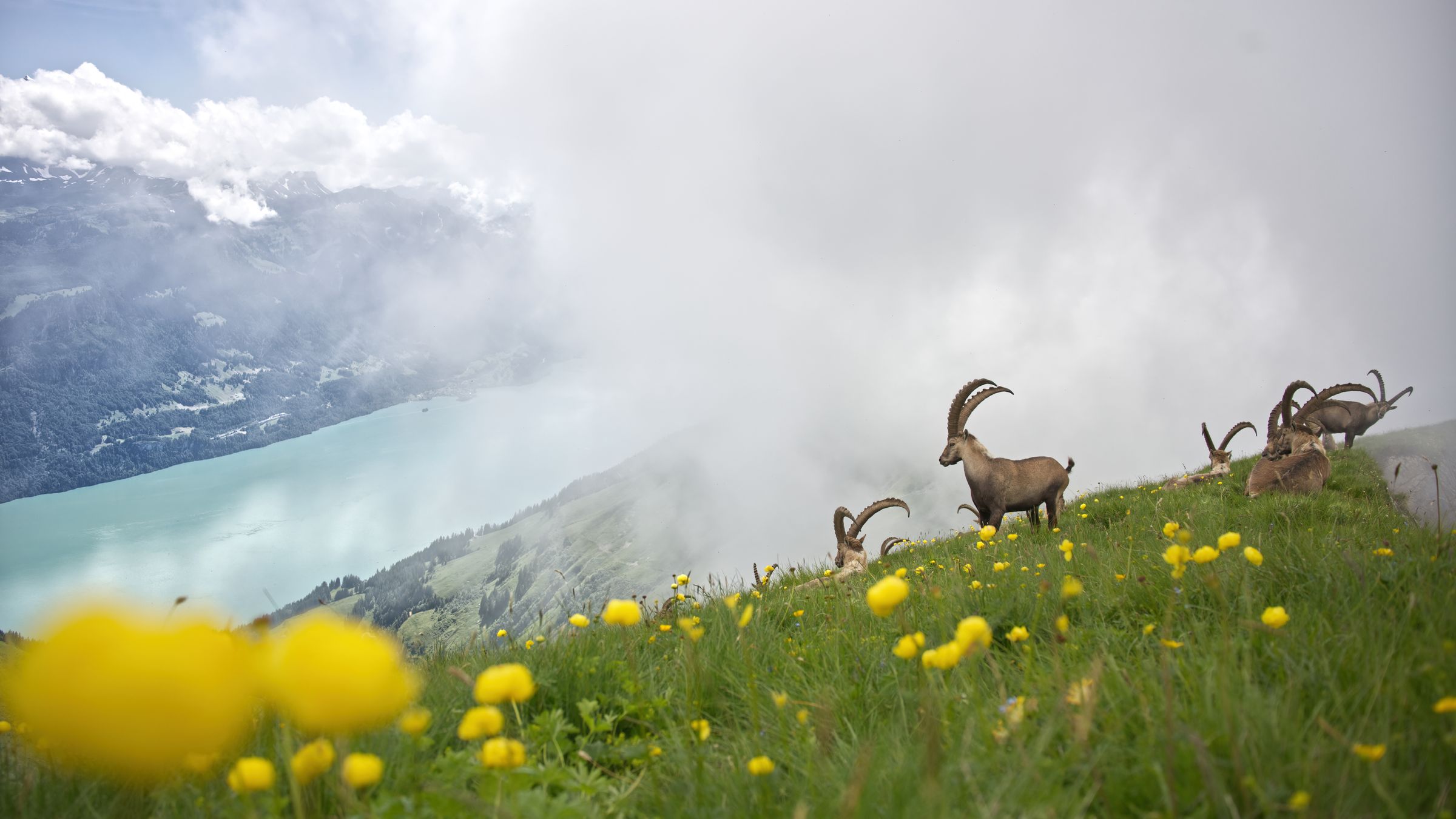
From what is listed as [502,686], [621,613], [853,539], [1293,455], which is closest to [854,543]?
[853,539]

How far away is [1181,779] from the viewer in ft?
7.36

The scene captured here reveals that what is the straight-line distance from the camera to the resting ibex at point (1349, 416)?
22.2m

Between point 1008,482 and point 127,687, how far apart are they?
1280 centimetres

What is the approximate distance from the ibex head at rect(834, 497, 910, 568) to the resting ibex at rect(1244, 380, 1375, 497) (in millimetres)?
6458

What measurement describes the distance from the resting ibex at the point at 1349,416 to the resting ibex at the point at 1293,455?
4.70m

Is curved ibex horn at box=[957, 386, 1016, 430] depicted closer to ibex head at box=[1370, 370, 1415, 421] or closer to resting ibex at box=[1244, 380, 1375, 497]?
resting ibex at box=[1244, 380, 1375, 497]

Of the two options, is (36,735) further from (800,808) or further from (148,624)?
(800,808)

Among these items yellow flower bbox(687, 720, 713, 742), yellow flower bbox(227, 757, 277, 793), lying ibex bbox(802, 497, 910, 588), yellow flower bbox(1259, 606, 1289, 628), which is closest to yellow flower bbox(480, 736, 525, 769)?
yellow flower bbox(227, 757, 277, 793)

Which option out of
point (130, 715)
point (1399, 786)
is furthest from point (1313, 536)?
point (130, 715)

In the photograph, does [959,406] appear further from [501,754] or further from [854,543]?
[501,754]

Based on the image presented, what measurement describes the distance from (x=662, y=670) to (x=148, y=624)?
11.3 feet

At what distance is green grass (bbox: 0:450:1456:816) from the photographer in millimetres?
2115

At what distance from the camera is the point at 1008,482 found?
1218cm

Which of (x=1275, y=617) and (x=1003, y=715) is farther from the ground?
(x=1275, y=617)
